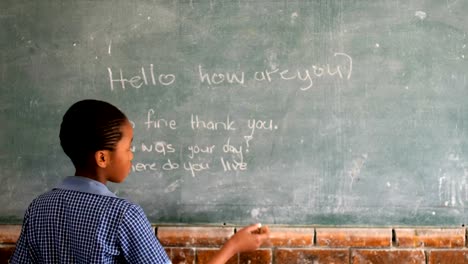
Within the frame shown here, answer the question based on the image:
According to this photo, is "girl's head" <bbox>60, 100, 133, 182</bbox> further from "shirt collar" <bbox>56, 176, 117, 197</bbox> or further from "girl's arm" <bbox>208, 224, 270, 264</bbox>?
"girl's arm" <bbox>208, 224, 270, 264</bbox>

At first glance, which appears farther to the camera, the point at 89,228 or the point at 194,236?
the point at 194,236

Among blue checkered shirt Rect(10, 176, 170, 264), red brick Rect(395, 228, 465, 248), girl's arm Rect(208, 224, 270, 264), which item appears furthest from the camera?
red brick Rect(395, 228, 465, 248)

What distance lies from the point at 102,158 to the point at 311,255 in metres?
1.01

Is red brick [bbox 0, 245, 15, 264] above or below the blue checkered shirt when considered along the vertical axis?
below

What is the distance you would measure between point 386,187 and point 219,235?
2.13 feet


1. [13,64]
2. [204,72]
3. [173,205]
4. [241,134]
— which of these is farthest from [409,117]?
[13,64]

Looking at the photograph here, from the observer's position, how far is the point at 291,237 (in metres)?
1.95

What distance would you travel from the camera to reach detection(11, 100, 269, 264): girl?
1185 millimetres

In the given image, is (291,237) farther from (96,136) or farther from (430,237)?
(96,136)

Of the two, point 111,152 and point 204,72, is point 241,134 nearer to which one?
point 204,72

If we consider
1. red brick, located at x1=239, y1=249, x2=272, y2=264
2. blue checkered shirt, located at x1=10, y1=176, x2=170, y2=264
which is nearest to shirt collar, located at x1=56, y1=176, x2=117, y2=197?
blue checkered shirt, located at x1=10, y1=176, x2=170, y2=264

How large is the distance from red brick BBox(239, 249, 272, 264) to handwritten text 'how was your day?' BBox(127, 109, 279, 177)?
1.03 ft

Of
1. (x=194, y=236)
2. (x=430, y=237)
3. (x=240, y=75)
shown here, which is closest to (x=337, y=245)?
(x=430, y=237)

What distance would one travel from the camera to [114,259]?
1220 millimetres
